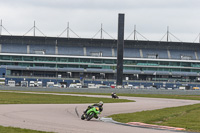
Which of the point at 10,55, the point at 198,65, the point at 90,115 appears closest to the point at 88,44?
the point at 10,55

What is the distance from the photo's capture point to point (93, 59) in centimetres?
14862

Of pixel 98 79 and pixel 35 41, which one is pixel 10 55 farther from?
pixel 98 79

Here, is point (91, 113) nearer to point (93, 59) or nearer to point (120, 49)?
point (120, 49)

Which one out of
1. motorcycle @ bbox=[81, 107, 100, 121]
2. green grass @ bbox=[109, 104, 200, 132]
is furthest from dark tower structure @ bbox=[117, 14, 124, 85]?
motorcycle @ bbox=[81, 107, 100, 121]

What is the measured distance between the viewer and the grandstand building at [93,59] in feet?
479

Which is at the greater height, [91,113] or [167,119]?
[91,113]

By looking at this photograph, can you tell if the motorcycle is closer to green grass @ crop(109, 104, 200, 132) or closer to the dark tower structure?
green grass @ crop(109, 104, 200, 132)

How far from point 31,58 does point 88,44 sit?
21184mm

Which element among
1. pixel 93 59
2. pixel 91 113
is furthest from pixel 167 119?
pixel 93 59

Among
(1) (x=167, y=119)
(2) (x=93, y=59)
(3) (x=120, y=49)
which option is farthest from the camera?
(2) (x=93, y=59)

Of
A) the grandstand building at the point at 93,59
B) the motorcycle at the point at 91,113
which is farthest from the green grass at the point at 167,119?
the grandstand building at the point at 93,59

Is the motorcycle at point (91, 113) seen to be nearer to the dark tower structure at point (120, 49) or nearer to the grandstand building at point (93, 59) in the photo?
the dark tower structure at point (120, 49)

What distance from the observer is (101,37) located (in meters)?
156

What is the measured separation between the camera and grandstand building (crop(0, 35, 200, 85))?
146 meters
